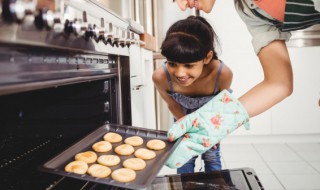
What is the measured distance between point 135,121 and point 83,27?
79 cm

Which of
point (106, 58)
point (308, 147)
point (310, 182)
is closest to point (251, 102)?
point (106, 58)

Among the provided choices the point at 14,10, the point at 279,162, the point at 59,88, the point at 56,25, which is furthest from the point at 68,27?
the point at 279,162

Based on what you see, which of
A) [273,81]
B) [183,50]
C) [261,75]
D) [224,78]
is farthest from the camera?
[261,75]

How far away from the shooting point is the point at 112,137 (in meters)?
1.02

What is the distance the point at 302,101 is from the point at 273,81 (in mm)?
2279

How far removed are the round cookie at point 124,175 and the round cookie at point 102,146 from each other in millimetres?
123

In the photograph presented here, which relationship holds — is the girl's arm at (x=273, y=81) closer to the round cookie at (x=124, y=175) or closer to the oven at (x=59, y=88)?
the oven at (x=59, y=88)

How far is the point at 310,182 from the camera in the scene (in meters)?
2.11

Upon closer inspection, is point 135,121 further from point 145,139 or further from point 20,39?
point 20,39

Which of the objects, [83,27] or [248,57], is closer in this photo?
[83,27]

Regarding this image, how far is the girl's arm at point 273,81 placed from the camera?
98 cm

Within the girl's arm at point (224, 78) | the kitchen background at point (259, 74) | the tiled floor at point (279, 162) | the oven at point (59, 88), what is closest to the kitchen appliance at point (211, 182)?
the oven at point (59, 88)

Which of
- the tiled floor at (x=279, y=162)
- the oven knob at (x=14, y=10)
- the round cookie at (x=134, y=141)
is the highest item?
the oven knob at (x=14, y=10)

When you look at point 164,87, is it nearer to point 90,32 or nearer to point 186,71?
point 186,71
